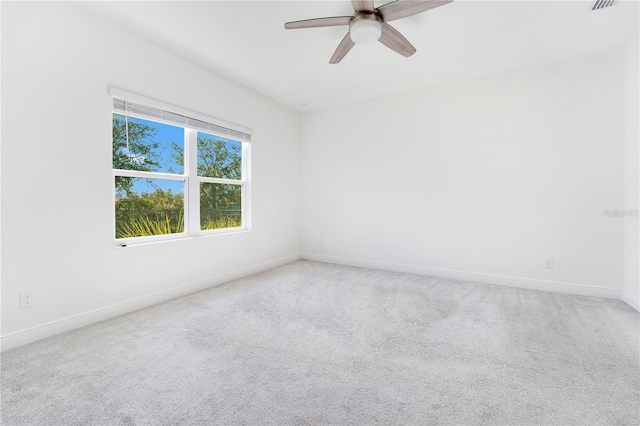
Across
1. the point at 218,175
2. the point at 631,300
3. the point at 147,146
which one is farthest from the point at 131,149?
the point at 631,300

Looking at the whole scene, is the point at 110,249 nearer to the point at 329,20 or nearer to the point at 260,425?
the point at 260,425

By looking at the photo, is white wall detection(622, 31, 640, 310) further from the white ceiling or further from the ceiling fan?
the ceiling fan

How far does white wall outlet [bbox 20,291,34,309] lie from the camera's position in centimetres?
205

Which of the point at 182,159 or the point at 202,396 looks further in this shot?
the point at 182,159

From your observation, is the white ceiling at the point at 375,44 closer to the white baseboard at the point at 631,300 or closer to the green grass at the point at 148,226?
the green grass at the point at 148,226

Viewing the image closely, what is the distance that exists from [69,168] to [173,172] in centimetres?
97

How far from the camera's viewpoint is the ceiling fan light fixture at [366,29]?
2.11 m

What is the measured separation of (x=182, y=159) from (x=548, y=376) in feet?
12.3

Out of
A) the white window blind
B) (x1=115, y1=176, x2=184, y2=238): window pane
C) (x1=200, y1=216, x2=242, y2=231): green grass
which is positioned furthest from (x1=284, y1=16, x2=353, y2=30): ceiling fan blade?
(x1=200, y1=216, x2=242, y2=231): green grass

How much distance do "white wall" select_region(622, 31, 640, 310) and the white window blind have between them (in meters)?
4.32

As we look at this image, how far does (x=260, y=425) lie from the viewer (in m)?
1.32

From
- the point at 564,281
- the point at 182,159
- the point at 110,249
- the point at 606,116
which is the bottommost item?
the point at 564,281

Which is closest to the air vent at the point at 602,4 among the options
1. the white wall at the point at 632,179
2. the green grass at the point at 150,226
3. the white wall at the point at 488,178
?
the white wall at the point at 632,179

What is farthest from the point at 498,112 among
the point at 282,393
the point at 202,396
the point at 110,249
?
the point at 110,249
